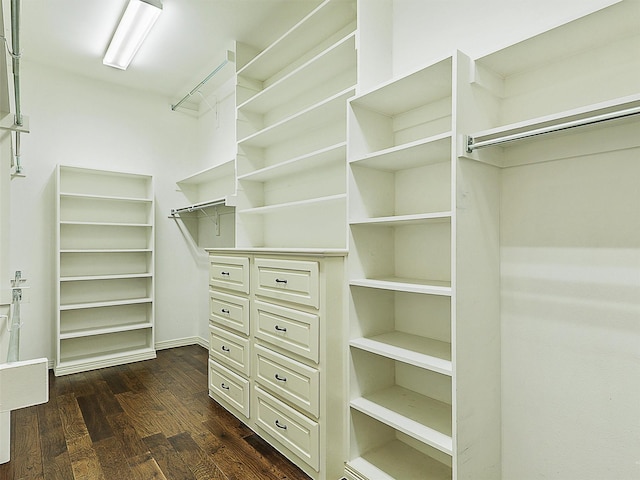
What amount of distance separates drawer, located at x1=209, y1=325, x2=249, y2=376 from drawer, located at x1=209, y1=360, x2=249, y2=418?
0.19ft

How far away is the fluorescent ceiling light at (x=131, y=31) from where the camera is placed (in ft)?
8.77

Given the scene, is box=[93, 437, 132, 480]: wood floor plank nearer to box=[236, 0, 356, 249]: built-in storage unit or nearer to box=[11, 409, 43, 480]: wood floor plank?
box=[11, 409, 43, 480]: wood floor plank

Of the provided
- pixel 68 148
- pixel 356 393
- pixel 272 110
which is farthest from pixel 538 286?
pixel 68 148

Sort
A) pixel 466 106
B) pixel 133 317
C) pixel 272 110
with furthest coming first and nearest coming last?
1. pixel 133 317
2. pixel 272 110
3. pixel 466 106

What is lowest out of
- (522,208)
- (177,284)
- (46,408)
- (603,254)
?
(46,408)

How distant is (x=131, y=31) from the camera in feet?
9.84

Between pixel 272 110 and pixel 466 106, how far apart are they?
2065 millimetres

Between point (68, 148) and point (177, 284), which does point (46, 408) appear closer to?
point (177, 284)

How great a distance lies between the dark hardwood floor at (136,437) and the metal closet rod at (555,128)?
187cm

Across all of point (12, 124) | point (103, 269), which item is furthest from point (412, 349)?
point (103, 269)

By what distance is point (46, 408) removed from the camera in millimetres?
2838

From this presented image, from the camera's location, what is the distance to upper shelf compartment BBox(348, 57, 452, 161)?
1.74 meters

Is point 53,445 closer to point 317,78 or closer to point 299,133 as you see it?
point 299,133

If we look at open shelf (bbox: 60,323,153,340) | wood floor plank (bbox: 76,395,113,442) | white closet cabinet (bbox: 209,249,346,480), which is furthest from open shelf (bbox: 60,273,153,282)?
white closet cabinet (bbox: 209,249,346,480)
